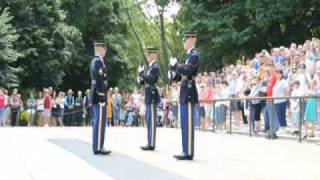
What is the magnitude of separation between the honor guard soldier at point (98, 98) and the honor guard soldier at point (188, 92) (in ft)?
5.01

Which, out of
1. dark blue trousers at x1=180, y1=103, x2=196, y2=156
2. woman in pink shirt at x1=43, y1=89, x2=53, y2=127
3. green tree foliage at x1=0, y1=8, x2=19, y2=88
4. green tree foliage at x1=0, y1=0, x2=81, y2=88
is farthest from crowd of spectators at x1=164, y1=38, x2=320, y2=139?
green tree foliage at x1=0, y1=0, x2=81, y2=88

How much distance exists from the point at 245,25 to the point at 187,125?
2816cm

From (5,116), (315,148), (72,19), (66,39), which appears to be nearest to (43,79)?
(66,39)

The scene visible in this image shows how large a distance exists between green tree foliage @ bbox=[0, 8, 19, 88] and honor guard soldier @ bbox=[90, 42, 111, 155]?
881 inches

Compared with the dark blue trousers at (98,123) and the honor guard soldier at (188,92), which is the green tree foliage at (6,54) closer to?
the dark blue trousers at (98,123)

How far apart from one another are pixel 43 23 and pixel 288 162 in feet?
104

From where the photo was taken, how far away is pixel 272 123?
1830 cm

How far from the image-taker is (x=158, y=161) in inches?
481

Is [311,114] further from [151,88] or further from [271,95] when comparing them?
[151,88]

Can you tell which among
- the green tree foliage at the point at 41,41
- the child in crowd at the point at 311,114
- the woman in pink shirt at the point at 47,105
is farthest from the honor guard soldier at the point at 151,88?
the green tree foliage at the point at 41,41

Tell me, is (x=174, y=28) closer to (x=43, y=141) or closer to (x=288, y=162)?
(x=43, y=141)

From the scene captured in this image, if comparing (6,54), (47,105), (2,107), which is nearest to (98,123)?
(2,107)

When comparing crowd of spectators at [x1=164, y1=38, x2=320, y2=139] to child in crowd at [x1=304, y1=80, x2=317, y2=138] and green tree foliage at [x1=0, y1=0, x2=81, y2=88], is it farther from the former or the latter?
green tree foliage at [x1=0, y1=0, x2=81, y2=88]

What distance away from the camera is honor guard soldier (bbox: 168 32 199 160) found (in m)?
12.2
